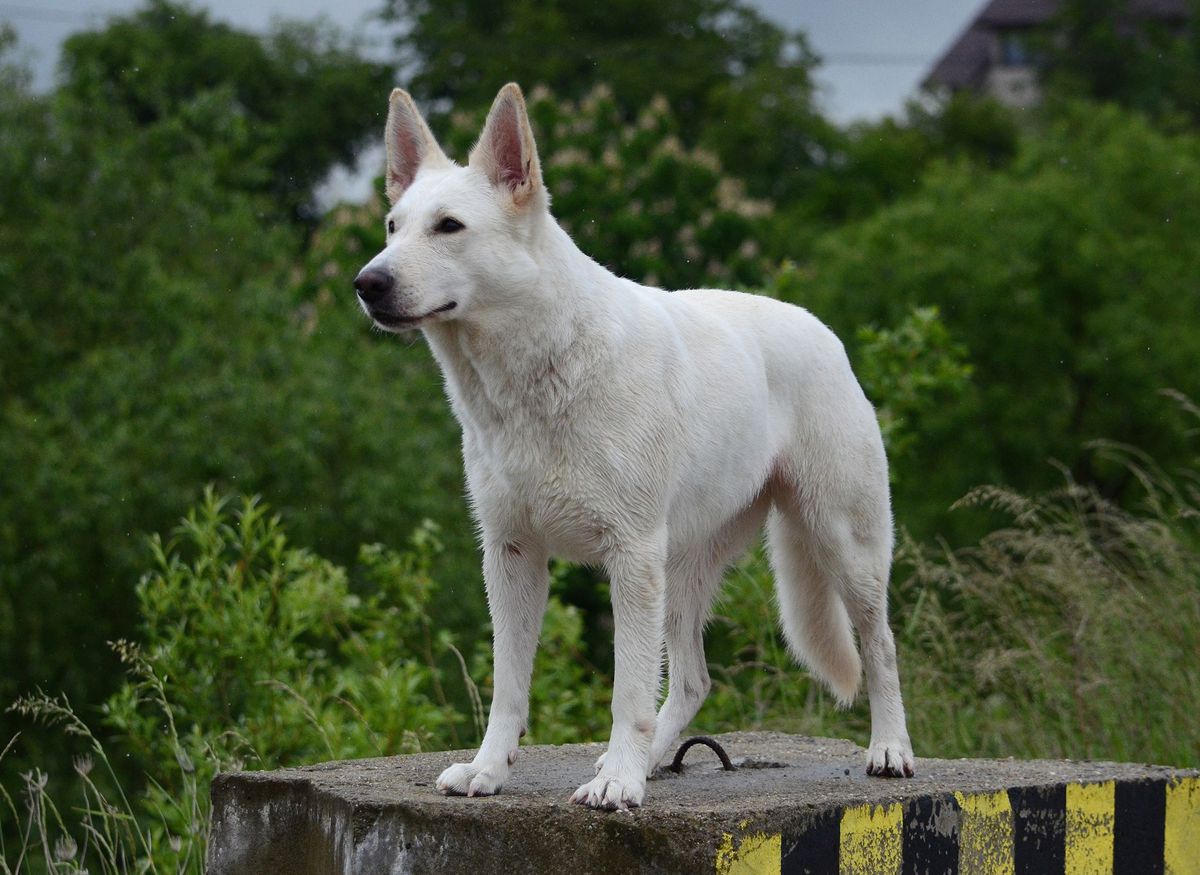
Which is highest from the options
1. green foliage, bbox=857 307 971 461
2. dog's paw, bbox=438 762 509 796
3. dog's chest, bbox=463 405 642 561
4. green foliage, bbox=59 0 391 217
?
green foliage, bbox=59 0 391 217

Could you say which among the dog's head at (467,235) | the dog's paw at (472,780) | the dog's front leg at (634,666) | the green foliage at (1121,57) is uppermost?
the green foliage at (1121,57)

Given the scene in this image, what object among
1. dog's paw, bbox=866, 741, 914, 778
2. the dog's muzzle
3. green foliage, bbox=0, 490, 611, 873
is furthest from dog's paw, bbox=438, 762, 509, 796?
green foliage, bbox=0, 490, 611, 873

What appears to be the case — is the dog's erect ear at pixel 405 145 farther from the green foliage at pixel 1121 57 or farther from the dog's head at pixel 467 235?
the green foliage at pixel 1121 57

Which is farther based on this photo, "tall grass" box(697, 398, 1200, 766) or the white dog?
"tall grass" box(697, 398, 1200, 766)

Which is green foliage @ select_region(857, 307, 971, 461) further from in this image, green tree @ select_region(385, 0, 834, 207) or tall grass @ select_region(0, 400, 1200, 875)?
green tree @ select_region(385, 0, 834, 207)

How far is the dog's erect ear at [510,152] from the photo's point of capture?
13.7 ft

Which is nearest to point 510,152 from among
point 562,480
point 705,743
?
point 562,480

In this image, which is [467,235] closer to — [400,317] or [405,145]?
[400,317]

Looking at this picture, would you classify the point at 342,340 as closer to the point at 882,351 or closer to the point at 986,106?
the point at 882,351

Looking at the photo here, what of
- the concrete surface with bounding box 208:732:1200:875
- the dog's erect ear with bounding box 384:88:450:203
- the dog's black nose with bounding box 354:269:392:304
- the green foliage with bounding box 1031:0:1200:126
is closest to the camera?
the dog's black nose with bounding box 354:269:392:304

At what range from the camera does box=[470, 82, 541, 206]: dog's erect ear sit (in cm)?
419

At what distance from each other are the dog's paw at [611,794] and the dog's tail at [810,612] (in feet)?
4.36

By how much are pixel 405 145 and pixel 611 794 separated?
1.95m

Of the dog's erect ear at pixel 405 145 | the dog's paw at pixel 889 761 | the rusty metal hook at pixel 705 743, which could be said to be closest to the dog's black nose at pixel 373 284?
the dog's erect ear at pixel 405 145
